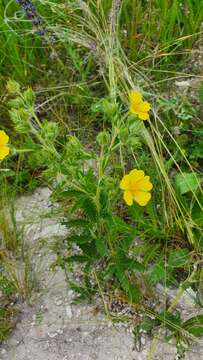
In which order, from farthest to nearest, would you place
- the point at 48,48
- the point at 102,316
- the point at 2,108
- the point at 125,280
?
1. the point at 48,48
2. the point at 2,108
3. the point at 102,316
4. the point at 125,280

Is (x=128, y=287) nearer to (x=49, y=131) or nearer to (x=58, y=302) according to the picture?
(x=58, y=302)

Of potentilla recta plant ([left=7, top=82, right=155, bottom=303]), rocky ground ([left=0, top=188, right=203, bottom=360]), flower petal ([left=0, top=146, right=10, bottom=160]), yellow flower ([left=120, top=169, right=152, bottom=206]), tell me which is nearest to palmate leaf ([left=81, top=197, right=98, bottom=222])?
potentilla recta plant ([left=7, top=82, right=155, bottom=303])

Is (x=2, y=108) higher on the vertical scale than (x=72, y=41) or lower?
lower

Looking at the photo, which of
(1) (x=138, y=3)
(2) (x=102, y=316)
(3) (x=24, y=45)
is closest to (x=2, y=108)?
(3) (x=24, y=45)

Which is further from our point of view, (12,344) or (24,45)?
(24,45)

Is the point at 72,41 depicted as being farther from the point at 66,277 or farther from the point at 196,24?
the point at 66,277

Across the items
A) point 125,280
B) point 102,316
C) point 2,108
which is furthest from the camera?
point 2,108

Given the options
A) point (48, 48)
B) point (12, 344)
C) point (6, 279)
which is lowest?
point (12, 344)

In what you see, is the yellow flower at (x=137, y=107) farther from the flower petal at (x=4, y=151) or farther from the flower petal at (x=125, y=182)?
the flower petal at (x=4, y=151)
